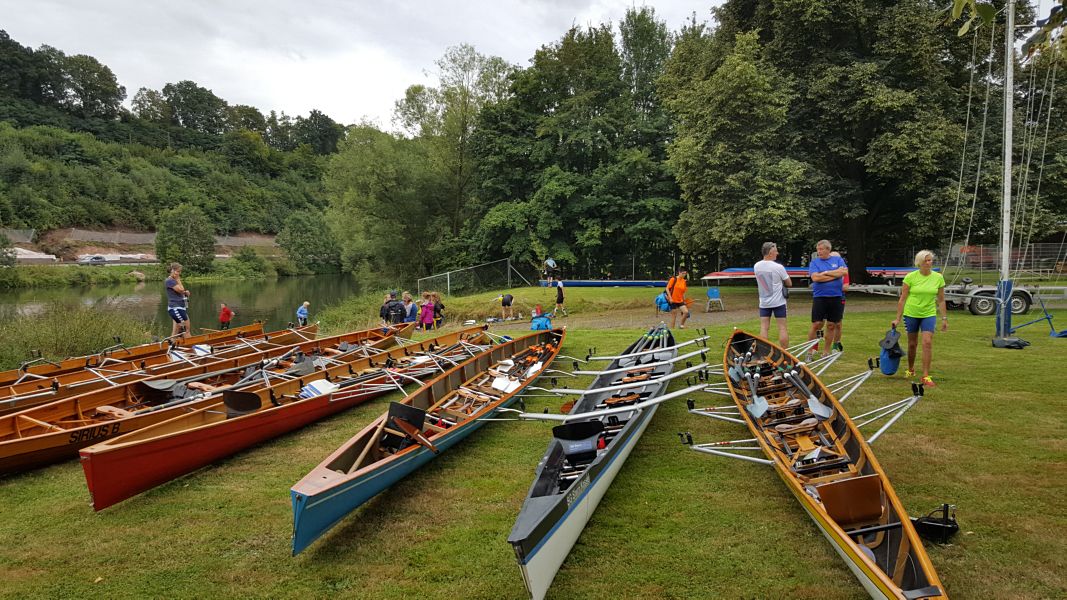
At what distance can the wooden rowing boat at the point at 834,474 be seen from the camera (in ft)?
9.12

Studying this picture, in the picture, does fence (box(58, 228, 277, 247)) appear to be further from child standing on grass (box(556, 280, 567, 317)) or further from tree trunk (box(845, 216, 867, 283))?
tree trunk (box(845, 216, 867, 283))

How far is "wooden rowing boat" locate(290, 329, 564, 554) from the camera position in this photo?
3.64 m

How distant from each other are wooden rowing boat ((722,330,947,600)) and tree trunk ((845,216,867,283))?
15.3 meters

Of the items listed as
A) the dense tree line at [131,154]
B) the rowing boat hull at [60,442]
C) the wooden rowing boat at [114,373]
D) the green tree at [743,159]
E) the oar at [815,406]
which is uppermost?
the dense tree line at [131,154]

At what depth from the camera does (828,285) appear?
7.54 metres

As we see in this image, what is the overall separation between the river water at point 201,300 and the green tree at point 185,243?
5.07 metres

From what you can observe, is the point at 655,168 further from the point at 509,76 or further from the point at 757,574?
the point at 757,574

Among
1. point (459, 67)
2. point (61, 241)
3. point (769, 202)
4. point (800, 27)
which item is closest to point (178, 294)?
point (769, 202)

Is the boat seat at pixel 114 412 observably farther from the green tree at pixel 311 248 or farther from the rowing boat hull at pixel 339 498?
→ the green tree at pixel 311 248

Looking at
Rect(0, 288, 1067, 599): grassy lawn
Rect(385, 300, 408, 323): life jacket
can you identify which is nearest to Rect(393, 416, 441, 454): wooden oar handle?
Rect(0, 288, 1067, 599): grassy lawn

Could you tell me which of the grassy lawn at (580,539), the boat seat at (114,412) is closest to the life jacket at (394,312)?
the boat seat at (114,412)

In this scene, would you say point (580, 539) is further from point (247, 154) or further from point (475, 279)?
point (247, 154)

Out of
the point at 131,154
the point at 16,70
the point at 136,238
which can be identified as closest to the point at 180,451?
the point at 136,238

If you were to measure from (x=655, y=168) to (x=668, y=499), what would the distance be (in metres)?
23.4
